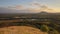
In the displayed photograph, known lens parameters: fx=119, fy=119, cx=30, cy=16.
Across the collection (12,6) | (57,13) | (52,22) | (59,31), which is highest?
(12,6)

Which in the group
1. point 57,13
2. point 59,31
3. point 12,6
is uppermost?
point 12,6

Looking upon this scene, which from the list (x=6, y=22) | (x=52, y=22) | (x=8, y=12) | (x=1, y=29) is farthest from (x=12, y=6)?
(x=52, y=22)

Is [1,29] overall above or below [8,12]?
below

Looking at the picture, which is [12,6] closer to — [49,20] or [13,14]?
[13,14]

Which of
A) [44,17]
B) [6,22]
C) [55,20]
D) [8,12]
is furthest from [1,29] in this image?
[55,20]

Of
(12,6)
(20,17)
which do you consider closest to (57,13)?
(20,17)

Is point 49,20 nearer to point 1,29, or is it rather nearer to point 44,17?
point 44,17

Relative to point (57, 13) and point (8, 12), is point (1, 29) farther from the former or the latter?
point (57, 13)

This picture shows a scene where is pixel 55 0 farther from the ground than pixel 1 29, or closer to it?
farther from the ground
